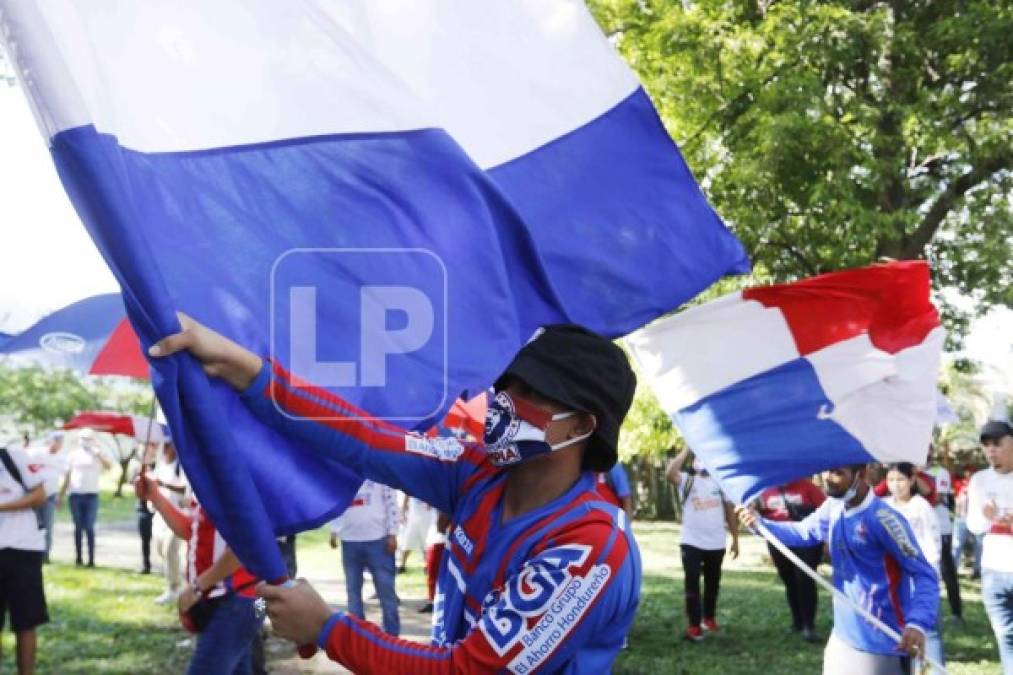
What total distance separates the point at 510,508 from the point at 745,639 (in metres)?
10.7

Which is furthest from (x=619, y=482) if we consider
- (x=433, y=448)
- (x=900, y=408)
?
(x=433, y=448)

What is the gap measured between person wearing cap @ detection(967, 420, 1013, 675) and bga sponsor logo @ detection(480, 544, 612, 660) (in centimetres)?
697

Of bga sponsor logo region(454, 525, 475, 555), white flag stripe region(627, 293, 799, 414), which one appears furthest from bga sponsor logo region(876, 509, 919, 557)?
bga sponsor logo region(454, 525, 475, 555)

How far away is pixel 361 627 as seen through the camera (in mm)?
2777

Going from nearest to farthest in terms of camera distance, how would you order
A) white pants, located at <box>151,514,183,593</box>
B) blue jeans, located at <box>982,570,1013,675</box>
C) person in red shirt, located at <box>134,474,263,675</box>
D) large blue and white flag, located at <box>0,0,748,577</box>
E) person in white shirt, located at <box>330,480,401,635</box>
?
large blue and white flag, located at <box>0,0,748,577</box> < person in red shirt, located at <box>134,474,263,675</box> < blue jeans, located at <box>982,570,1013,675</box> < person in white shirt, located at <box>330,480,401,635</box> < white pants, located at <box>151,514,183,593</box>

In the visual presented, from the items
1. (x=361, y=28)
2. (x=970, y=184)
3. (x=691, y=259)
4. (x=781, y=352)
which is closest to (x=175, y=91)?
(x=361, y=28)

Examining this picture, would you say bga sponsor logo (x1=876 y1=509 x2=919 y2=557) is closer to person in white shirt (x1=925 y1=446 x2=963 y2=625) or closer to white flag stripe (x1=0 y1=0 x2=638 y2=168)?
white flag stripe (x1=0 y1=0 x2=638 y2=168)

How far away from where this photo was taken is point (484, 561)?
2.95 m

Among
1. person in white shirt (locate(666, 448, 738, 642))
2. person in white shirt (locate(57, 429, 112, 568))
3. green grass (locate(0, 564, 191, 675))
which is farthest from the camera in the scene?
person in white shirt (locate(57, 429, 112, 568))

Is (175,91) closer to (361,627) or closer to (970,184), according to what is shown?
(361,627)

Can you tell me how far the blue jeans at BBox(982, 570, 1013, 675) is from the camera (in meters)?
8.80

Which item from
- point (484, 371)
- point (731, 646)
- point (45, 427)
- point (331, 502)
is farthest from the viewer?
point (45, 427)

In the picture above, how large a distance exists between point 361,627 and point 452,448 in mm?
658

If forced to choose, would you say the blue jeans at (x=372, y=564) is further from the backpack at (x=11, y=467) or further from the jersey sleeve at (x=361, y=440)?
the jersey sleeve at (x=361, y=440)
